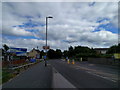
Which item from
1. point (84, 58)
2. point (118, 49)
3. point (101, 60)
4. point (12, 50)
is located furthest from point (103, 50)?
point (12, 50)

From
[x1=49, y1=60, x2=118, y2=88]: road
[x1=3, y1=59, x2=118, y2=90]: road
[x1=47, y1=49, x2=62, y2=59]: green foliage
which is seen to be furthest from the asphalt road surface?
[x1=47, y1=49, x2=62, y2=59]: green foliage

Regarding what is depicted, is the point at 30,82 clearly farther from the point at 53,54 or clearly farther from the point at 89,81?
the point at 53,54

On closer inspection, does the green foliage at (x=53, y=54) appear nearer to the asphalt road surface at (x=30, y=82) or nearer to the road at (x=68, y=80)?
the road at (x=68, y=80)

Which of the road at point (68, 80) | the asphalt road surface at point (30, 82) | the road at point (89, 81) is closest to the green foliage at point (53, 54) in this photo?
the road at point (68, 80)

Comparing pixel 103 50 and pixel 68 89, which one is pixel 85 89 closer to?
pixel 68 89

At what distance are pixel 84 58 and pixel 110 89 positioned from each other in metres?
61.8

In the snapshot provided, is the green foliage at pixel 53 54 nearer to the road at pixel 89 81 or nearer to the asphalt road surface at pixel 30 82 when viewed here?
the road at pixel 89 81

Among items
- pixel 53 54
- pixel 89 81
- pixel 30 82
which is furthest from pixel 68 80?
pixel 53 54

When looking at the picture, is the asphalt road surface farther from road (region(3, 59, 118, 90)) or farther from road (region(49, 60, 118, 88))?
road (region(49, 60, 118, 88))

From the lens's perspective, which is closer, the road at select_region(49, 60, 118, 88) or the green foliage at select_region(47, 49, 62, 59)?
the road at select_region(49, 60, 118, 88)

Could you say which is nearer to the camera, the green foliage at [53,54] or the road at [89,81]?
the road at [89,81]

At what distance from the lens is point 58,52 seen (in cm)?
15425

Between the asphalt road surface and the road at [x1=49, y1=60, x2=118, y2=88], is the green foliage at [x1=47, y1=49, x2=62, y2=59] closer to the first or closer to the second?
the road at [x1=49, y1=60, x2=118, y2=88]

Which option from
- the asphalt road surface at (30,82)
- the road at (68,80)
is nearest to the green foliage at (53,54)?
the road at (68,80)
